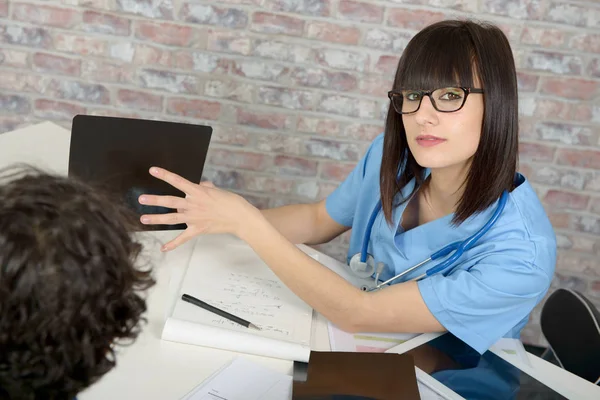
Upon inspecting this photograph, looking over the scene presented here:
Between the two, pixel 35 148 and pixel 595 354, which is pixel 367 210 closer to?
pixel 595 354

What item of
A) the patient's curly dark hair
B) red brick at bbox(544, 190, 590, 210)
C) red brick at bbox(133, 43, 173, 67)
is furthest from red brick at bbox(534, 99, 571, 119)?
the patient's curly dark hair

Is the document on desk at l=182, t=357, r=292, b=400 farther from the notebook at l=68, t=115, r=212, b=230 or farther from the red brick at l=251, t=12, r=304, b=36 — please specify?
the red brick at l=251, t=12, r=304, b=36

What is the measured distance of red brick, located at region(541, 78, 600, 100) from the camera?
87.5 inches

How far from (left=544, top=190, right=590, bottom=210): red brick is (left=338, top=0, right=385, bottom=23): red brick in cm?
84

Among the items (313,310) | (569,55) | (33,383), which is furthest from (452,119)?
(569,55)

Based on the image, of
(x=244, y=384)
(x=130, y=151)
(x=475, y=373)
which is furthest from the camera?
(x=130, y=151)

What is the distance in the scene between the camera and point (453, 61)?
4.41ft

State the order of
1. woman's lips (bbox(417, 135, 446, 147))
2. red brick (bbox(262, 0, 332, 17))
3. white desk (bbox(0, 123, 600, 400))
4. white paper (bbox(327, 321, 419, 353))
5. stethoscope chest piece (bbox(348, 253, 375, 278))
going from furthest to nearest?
red brick (bbox(262, 0, 332, 17)) → stethoscope chest piece (bbox(348, 253, 375, 278)) → woman's lips (bbox(417, 135, 446, 147)) → white paper (bbox(327, 321, 419, 353)) → white desk (bbox(0, 123, 600, 400))

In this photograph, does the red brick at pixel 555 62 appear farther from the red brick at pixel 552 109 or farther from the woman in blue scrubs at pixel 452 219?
the woman in blue scrubs at pixel 452 219

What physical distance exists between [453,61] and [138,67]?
1253 mm

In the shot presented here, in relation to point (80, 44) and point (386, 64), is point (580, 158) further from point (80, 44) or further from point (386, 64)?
point (80, 44)

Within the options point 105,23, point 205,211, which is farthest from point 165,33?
point 205,211

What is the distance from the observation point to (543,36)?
86.1 inches

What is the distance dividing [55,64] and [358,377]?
1.65 meters
